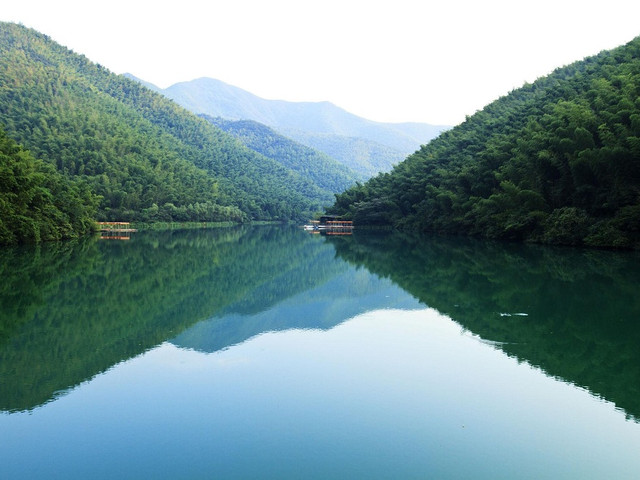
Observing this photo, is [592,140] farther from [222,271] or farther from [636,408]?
[636,408]

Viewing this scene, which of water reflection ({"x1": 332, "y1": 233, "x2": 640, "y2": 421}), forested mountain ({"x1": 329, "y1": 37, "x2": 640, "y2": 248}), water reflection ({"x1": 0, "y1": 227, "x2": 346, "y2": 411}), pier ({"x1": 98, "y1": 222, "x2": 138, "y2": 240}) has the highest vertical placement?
forested mountain ({"x1": 329, "y1": 37, "x2": 640, "y2": 248})

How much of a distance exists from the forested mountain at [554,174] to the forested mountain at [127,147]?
101ft

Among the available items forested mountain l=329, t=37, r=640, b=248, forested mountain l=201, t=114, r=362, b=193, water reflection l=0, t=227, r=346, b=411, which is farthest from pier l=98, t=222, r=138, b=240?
forested mountain l=201, t=114, r=362, b=193

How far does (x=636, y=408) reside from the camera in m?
6.51

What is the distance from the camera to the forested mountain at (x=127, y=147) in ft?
224

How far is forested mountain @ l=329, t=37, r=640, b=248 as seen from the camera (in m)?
26.3

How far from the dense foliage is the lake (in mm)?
14235

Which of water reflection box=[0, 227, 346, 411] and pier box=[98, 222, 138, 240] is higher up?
water reflection box=[0, 227, 346, 411]

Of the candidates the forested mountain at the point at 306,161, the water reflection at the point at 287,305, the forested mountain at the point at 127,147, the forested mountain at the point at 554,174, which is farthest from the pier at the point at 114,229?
the forested mountain at the point at 306,161

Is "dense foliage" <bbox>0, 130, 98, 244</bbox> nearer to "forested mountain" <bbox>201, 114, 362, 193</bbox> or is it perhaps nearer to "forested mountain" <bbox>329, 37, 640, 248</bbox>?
"forested mountain" <bbox>329, 37, 640, 248</bbox>

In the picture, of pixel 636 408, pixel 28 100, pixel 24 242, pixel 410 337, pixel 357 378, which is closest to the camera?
pixel 636 408

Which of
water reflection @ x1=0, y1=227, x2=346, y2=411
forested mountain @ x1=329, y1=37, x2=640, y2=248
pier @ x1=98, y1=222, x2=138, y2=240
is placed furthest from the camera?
pier @ x1=98, y1=222, x2=138, y2=240

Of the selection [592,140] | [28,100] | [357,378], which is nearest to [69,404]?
[357,378]

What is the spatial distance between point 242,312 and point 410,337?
4338 mm
